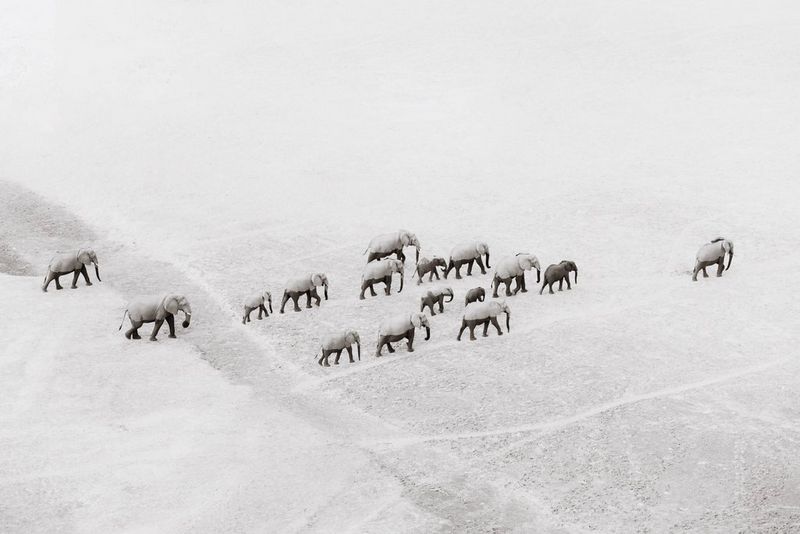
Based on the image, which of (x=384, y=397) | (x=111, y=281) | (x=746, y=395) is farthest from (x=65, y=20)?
(x=746, y=395)

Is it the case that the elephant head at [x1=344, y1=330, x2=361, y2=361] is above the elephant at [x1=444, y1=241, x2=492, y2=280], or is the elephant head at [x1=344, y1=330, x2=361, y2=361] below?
below

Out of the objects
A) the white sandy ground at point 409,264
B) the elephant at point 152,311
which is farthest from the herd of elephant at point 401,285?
the white sandy ground at point 409,264

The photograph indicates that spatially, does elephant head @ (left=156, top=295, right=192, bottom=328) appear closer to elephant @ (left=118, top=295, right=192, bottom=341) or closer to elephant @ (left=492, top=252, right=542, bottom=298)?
elephant @ (left=118, top=295, right=192, bottom=341)

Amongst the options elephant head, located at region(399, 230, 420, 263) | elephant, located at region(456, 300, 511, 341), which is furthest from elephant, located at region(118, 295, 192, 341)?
elephant head, located at region(399, 230, 420, 263)

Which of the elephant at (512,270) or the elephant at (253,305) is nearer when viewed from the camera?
the elephant at (253,305)

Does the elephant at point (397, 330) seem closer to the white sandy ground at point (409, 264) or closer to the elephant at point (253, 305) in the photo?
the white sandy ground at point (409, 264)

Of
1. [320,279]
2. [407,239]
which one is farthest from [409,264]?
[320,279]
